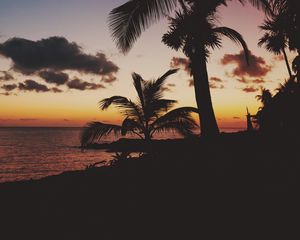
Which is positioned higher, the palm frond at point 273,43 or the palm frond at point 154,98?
the palm frond at point 273,43

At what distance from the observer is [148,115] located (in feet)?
31.7

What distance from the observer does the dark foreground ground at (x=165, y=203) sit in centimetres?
309

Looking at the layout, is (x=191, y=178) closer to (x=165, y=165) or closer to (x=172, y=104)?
(x=165, y=165)

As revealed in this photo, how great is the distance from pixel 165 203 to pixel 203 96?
5196 mm

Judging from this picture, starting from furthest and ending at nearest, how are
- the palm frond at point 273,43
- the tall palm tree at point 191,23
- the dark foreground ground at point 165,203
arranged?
the palm frond at point 273,43 < the tall palm tree at point 191,23 < the dark foreground ground at point 165,203

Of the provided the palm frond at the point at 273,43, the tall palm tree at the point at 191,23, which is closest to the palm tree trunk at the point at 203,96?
the tall palm tree at the point at 191,23

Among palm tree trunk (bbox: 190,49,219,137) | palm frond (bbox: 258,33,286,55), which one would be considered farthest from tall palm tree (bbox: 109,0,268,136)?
palm frond (bbox: 258,33,286,55)

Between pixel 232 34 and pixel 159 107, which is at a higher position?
pixel 232 34

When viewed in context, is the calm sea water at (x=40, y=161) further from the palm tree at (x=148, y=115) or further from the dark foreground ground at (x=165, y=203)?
the dark foreground ground at (x=165, y=203)

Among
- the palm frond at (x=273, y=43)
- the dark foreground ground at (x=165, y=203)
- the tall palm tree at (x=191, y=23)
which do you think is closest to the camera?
the dark foreground ground at (x=165, y=203)

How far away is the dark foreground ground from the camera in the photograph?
309 centimetres

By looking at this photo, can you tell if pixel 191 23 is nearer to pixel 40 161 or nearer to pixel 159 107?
pixel 159 107

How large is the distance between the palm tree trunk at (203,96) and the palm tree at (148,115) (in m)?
0.58

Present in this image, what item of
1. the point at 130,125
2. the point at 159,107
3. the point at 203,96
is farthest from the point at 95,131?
the point at 203,96
